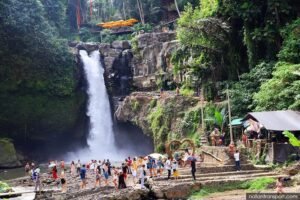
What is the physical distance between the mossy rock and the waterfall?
7722 mm

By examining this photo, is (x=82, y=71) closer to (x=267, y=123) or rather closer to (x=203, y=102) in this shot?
(x=203, y=102)

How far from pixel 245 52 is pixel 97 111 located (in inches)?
756

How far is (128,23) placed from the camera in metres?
63.0

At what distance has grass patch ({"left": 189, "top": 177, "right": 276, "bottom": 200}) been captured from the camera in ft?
61.9

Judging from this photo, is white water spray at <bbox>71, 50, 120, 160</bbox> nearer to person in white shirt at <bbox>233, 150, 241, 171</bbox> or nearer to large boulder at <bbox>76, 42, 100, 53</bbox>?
large boulder at <bbox>76, 42, 100, 53</bbox>

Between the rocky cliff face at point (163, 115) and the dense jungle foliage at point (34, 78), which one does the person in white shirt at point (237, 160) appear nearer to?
the rocky cliff face at point (163, 115)

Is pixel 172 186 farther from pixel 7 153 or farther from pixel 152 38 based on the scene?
pixel 152 38

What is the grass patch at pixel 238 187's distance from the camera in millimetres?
18859

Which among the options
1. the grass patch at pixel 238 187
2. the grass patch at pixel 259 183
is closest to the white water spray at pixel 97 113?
the grass patch at pixel 238 187

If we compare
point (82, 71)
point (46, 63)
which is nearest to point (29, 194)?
point (46, 63)

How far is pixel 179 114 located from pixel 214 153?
9.62 meters

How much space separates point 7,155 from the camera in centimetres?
4144

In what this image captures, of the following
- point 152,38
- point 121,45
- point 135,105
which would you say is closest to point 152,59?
point 152,38

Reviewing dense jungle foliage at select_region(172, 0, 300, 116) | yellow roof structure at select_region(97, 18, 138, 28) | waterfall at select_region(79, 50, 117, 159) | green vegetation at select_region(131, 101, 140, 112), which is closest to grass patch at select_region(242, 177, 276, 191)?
dense jungle foliage at select_region(172, 0, 300, 116)
